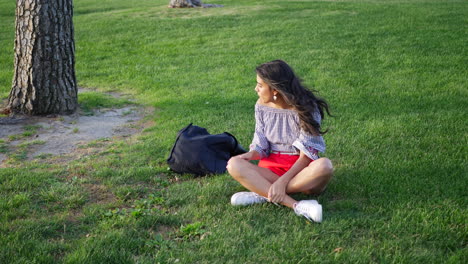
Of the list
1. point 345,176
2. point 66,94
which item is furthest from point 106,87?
point 345,176

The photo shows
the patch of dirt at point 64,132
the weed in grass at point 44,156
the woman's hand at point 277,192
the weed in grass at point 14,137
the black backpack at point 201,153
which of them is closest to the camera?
the woman's hand at point 277,192

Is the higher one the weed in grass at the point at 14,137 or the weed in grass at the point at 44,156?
the weed in grass at the point at 14,137

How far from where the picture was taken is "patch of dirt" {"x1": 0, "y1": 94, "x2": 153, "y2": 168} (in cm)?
577

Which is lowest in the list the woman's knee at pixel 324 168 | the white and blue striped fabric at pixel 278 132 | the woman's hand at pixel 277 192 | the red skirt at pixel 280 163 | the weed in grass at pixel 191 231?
the weed in grass at pixel 191 231

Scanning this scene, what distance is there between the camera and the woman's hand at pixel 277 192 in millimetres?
4035

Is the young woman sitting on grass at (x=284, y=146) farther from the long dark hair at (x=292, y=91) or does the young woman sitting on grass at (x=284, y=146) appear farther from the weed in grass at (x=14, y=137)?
the weed in grass at (x=14, y=137)

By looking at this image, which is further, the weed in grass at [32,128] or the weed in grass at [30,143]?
the weed in grass at [32,128]

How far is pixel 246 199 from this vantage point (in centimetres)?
416

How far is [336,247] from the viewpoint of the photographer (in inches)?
135

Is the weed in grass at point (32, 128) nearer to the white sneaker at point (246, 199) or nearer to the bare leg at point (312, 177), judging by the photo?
the white sneaker at point (246, 199)

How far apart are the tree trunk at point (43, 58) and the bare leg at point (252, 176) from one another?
385 cm

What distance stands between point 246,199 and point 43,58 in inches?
166

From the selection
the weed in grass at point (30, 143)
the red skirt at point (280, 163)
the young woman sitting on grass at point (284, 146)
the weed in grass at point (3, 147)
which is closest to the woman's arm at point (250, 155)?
the young woman sitting on grass at point (284, 146)

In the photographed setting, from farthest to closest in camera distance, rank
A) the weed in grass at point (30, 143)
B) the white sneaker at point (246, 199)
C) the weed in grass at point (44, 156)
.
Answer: the weed in grass at point (30, 143)
the weed in grass at point (44, 156)
the white sneaker at point (246, 199)
